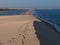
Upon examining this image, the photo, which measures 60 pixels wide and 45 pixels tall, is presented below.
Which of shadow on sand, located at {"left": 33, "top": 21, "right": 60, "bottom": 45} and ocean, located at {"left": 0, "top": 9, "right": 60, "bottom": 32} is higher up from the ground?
shadow on sand, located at {"left": 33, "top": 21, "right": 60, "bottom": 45}

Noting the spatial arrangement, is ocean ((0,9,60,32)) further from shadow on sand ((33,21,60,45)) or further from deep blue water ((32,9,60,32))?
shadow on sand ((33,21,60,45))

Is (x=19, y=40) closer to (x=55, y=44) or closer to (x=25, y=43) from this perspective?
(x=25, y=43)

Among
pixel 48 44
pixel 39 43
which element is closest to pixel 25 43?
pixel 39 43

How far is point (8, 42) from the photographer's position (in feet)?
16.1

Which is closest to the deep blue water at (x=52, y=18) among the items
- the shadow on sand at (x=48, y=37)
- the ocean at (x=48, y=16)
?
the ocean at (x=48, y=16)

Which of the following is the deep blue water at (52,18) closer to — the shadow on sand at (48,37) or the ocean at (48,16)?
the ocean at (48,16)

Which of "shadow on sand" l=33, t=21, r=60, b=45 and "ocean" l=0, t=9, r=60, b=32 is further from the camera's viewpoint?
"ocean" l=0, t=9, r=60, b=32

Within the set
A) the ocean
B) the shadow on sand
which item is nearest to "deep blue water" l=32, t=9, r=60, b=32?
the ocean

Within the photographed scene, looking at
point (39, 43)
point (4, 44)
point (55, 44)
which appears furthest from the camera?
point (55, 44)

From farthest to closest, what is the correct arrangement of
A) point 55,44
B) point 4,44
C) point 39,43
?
point 55,44, point 39,43, point 4,44

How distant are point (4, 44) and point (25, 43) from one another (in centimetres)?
62

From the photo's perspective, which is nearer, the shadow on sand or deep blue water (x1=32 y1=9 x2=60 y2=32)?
the shadow on sand

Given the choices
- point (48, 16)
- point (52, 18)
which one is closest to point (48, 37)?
point (52, 18)

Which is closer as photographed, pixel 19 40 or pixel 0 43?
pixel 0 43
